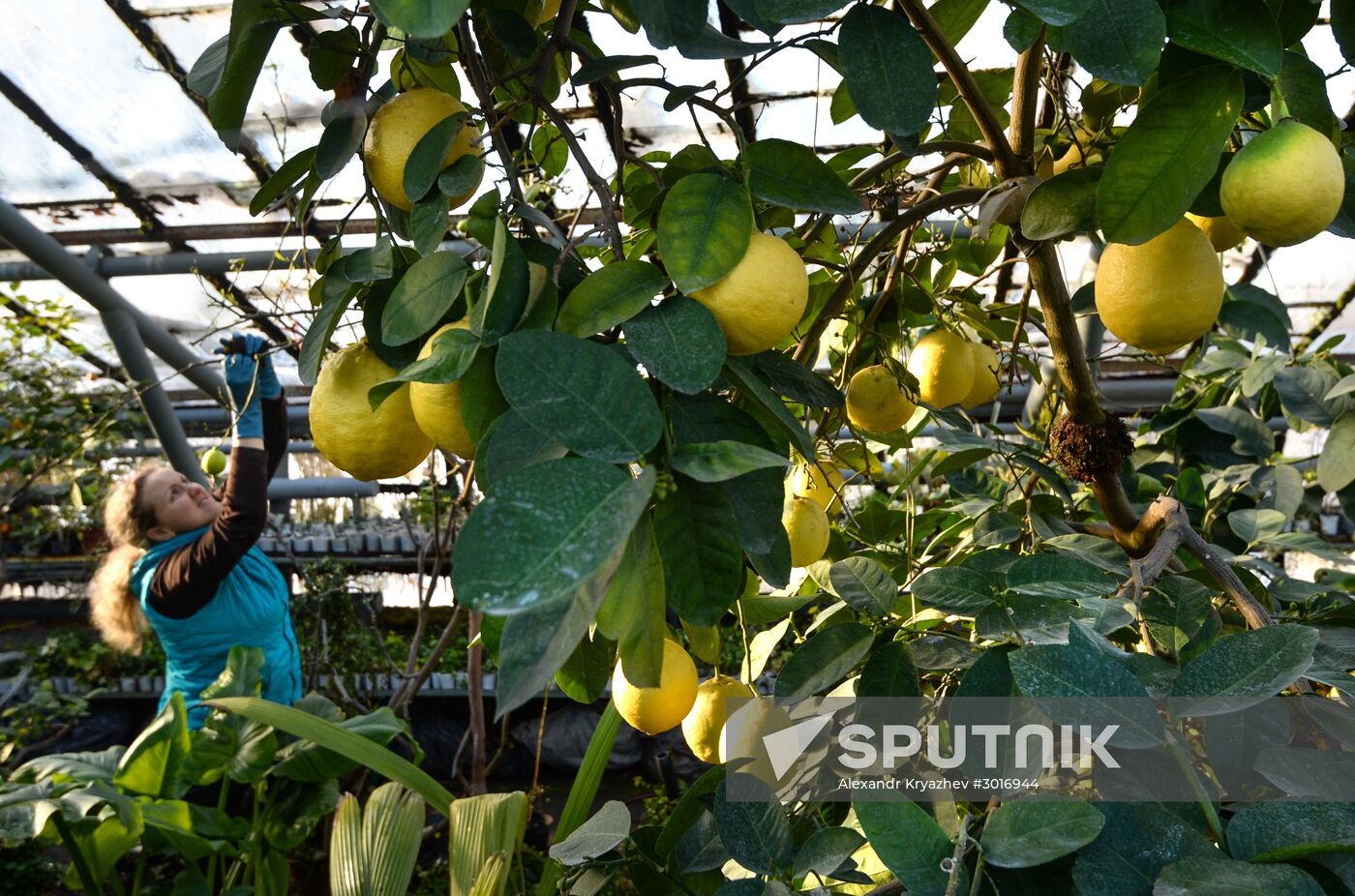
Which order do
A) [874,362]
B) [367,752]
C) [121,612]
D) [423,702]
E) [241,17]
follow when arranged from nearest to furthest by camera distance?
[241,17], [874,362], [367,752], [121,612], [423,702]

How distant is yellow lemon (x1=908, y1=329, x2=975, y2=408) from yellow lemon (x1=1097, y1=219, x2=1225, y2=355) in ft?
0.92

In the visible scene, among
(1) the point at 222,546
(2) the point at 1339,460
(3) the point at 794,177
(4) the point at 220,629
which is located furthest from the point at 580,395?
(4) the point at 220,629

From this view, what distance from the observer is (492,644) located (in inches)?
19.0

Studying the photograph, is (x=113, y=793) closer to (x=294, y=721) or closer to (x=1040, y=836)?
(x=294, y=721)

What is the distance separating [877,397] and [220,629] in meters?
2.24

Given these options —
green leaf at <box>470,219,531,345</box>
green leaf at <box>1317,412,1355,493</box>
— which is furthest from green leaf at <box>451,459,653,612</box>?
green leaf at <box>1317,412,1355,493</box>

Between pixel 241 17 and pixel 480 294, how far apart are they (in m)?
0.19

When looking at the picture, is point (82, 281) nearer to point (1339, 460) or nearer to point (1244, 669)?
point (1339, 460)

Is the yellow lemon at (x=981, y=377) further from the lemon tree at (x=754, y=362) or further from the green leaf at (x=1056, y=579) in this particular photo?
the green leaf at (x=1056, y=579)

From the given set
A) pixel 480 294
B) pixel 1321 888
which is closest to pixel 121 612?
pixel 480 294

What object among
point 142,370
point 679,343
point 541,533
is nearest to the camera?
point 541,533

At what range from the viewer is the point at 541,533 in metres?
0.25

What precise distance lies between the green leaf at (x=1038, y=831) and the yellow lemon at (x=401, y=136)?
0.36m

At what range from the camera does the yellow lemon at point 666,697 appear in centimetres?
51
